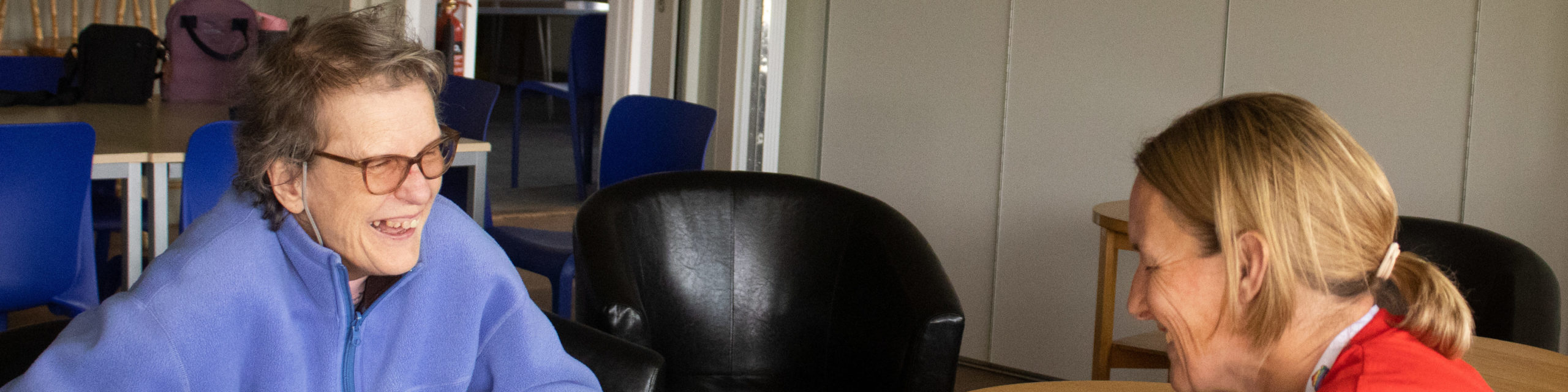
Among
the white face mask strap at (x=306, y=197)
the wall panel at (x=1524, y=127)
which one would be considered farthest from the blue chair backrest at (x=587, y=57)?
the white face mask strap at (x=306, y=197)

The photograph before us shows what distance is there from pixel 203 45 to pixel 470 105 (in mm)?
995

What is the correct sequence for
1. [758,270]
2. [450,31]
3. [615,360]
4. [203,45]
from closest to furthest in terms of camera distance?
1. [615,360]
2. [758,270]
3. [203,45]
4. [450,31]

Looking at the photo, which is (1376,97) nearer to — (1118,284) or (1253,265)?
(1118,284)

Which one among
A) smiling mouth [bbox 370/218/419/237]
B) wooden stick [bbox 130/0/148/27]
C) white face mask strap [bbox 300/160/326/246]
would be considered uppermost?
wooden stick [bbox 130/0/148/27]

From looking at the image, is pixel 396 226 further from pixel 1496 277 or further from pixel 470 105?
pixel 470 105

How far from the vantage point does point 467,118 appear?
11.5 feet

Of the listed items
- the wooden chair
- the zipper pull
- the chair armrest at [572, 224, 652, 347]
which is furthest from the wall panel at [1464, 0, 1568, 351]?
the zipper pull

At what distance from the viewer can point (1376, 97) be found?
3.20 m

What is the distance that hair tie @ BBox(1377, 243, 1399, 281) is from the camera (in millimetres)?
1025

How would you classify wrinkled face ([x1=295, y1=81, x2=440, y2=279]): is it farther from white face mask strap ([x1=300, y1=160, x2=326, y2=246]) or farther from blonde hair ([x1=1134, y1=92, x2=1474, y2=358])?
blonde hair ([x1=1134, y1=92, x2=1474, y2=358])

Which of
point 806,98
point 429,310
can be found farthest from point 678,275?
point 806,98

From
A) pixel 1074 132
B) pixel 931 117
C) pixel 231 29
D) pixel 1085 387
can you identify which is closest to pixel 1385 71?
pixel 1074 132

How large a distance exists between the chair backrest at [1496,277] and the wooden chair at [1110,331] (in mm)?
669

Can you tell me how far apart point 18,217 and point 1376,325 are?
94.5 inches
